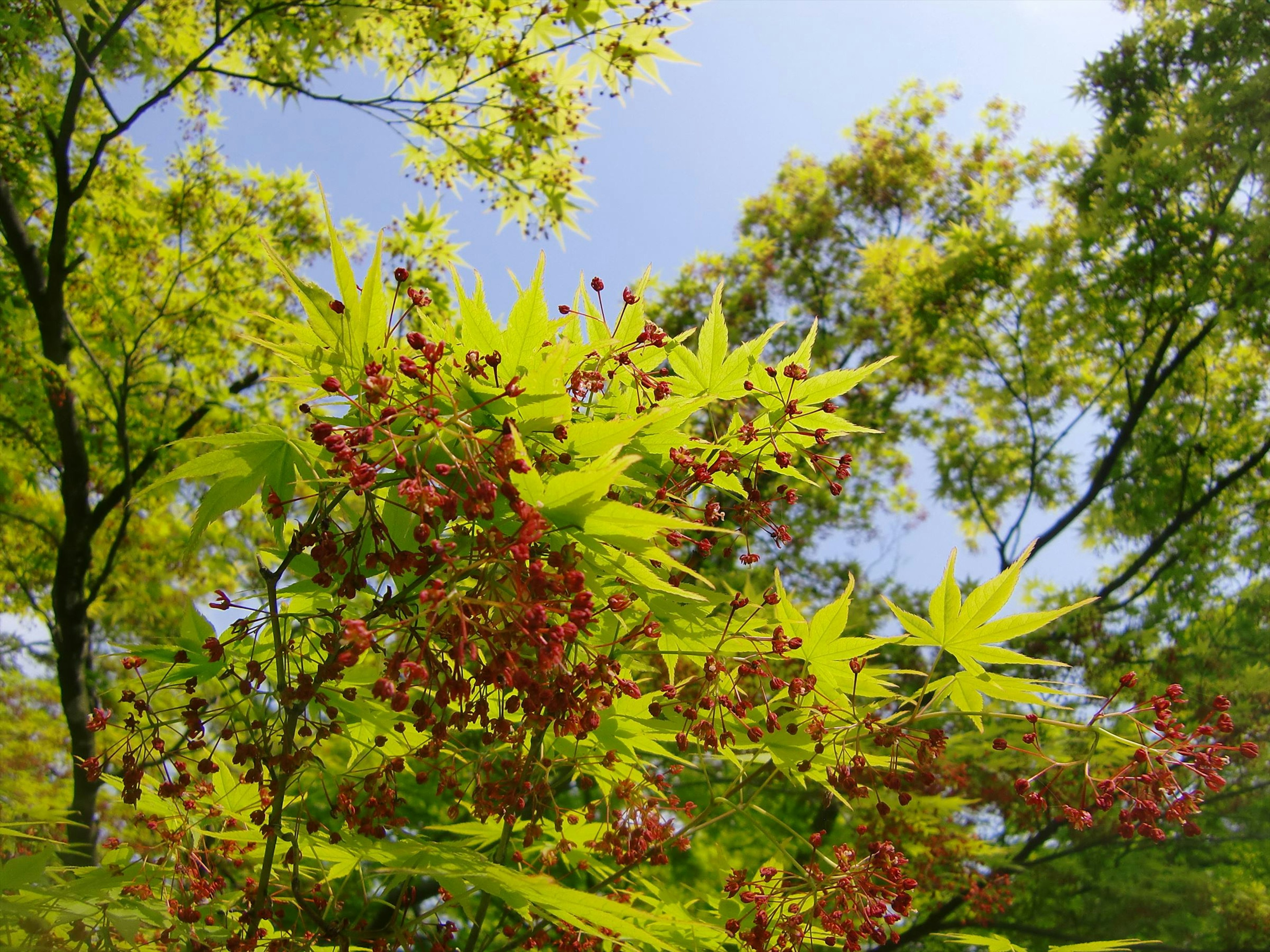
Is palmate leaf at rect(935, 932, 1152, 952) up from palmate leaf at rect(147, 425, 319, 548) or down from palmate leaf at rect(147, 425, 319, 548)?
down

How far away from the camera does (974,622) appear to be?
144cm

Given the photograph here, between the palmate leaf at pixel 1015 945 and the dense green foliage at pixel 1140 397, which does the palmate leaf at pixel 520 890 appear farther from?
the dense green foliage at pixel 1140 397

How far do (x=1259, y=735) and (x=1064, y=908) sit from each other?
2.74m

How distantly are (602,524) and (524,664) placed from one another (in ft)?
0.84

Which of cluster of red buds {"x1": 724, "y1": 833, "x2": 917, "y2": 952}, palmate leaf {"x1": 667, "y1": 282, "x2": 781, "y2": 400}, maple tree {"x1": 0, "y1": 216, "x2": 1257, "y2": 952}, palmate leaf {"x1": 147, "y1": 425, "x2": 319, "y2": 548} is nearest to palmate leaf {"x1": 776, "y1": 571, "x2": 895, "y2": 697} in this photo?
maple tree {"x1": 0, "y1": 216, "x2": 1257, "y2": 952}

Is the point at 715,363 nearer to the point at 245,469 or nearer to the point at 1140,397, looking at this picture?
the point at 245,469

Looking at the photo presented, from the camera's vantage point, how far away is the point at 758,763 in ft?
5.92

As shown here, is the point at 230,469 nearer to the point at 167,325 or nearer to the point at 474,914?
the point at 474,914

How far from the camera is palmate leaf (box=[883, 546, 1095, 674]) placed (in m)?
1.40

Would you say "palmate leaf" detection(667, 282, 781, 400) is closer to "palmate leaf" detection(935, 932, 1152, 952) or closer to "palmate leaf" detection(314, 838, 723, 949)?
"palmate leaf" detection(314, 838, 723, 949)

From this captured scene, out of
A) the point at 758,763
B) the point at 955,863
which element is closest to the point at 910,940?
the point at 955,863

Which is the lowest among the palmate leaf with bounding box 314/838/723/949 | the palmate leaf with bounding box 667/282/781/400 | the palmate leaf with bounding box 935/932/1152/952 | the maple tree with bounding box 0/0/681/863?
the palmate leaf with bounding box 314/838/723/949

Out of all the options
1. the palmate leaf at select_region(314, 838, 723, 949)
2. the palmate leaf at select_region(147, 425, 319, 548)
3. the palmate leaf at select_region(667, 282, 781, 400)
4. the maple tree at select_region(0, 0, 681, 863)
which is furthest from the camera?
the maple tree at select_region(0, 0, 681, 863)

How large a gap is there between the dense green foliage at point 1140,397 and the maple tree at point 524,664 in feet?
11.6
